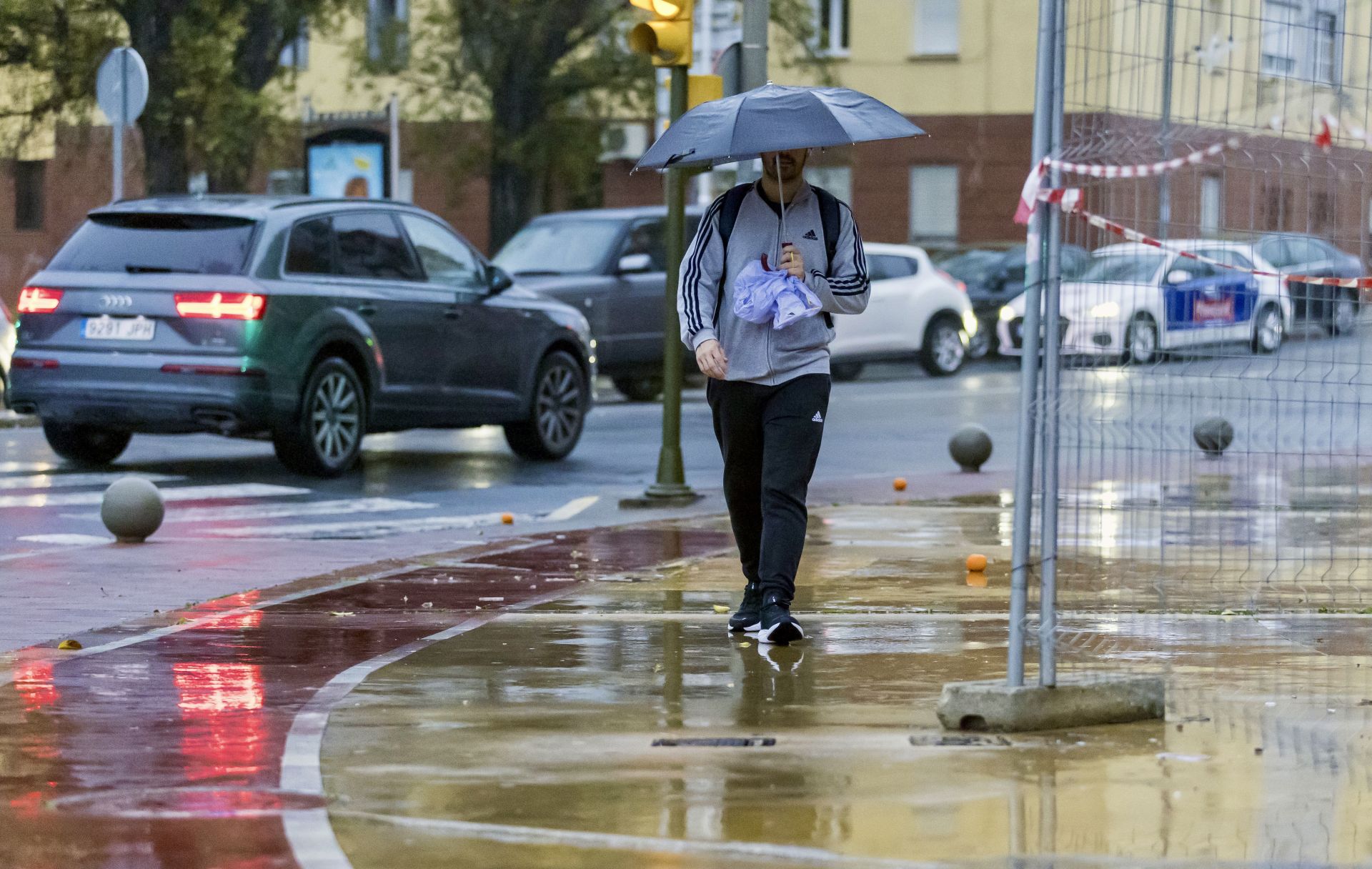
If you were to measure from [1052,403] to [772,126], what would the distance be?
195 cm

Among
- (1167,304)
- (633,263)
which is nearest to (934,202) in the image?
(633,263)

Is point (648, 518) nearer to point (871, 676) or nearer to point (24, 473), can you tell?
point (24, 473)

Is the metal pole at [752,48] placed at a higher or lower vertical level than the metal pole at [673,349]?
higher

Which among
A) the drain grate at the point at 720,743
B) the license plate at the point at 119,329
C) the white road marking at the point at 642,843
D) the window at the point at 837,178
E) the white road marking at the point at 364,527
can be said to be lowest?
the white road marking at the point at 364,527

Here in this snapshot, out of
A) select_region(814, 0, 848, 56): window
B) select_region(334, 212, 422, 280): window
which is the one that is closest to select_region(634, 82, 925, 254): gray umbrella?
select_region(334, 212, 422, 280): window

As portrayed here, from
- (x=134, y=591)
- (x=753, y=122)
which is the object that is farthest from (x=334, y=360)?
(x=753, y=122)

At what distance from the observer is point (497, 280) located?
54.3 ft

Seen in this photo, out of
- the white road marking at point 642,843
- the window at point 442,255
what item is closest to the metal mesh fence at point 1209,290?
the white road marking at point 642,843

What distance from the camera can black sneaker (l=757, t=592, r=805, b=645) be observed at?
25.2 feet

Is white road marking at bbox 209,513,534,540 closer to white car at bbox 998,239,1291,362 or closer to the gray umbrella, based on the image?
the gray umbrella

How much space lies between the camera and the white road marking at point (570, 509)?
12992 millimetres

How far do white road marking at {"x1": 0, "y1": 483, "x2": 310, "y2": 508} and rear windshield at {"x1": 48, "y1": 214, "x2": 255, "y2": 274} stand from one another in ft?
4.30

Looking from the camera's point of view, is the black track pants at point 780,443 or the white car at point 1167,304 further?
the black track pants at point 780,443

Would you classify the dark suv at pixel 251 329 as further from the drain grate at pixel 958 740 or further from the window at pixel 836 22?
the window at pixel 836 22
